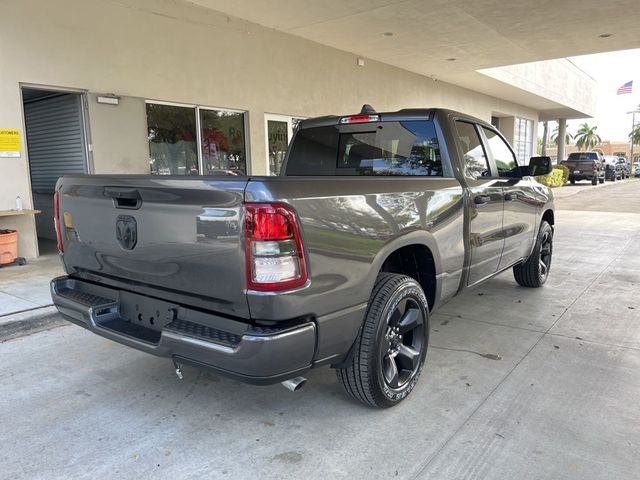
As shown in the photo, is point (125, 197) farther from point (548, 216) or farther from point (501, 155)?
point (548, 216)

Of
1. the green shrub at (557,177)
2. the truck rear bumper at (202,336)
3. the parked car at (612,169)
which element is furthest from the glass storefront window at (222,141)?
the parked car at (612,169)

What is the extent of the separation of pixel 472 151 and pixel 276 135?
789 cm

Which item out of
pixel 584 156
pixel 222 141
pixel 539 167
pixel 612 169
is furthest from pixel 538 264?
pixel 612 169

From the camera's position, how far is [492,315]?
17.0 feet

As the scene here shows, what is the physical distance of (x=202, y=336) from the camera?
2564 mm

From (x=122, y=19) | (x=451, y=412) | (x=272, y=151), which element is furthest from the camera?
(x=272, y=151)

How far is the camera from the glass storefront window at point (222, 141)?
10.1 meters

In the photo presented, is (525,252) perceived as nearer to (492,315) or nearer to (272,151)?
(492,315)

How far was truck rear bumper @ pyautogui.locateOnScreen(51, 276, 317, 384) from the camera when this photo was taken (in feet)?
7.91

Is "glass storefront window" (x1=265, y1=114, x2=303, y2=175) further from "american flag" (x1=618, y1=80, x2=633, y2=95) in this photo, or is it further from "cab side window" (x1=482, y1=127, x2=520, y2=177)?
"american flag" (x1=618, y1=80, x2=633, y2=95)

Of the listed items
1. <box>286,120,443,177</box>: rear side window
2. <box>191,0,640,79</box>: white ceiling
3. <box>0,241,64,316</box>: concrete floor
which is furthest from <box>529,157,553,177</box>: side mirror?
<box>191,0,640,79</box>: white ceiling

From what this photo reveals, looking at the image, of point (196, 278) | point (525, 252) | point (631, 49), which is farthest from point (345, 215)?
point (631, 49)

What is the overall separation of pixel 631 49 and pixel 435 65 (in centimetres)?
568

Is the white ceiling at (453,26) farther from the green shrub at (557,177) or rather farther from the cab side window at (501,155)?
the green shrub at (557,177)
